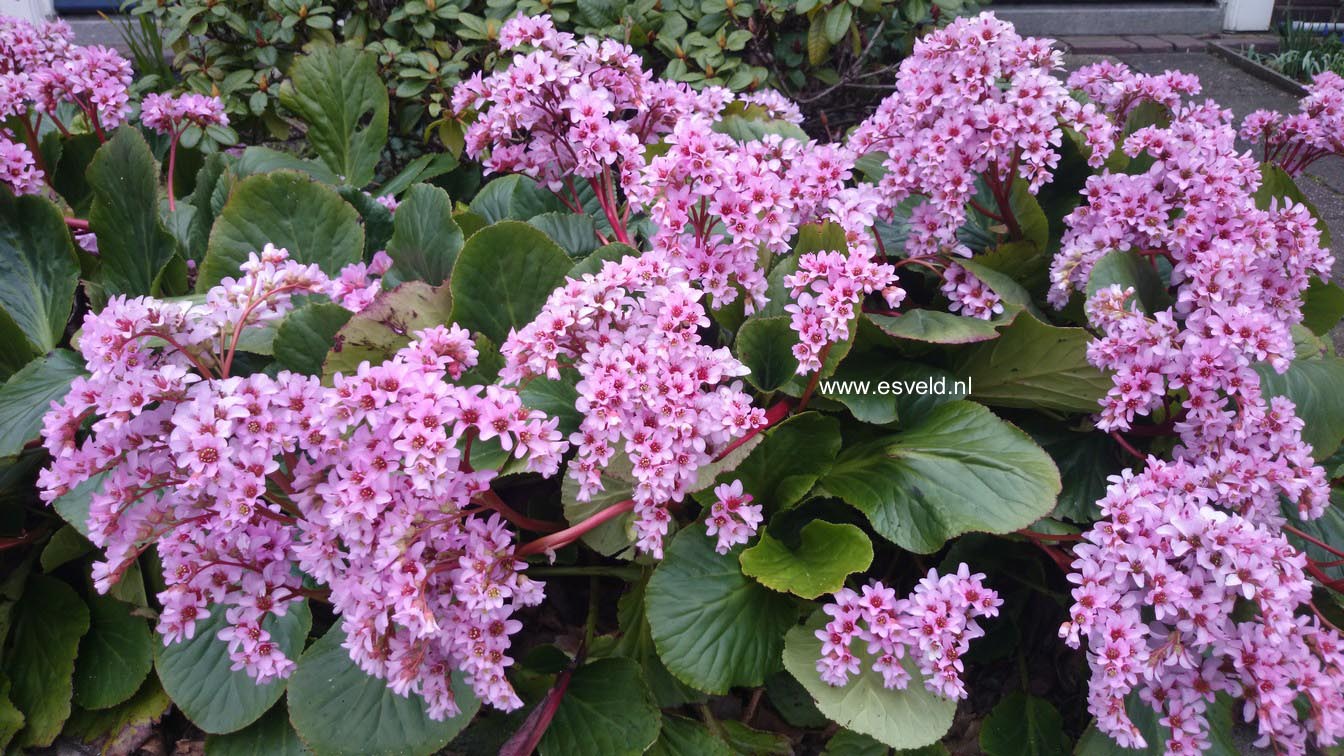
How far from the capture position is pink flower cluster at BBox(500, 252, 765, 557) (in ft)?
4.22

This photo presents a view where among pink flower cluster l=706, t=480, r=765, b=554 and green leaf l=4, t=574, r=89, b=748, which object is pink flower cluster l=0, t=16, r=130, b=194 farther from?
pink flower cluster l=706, t=480, r=765, b=554

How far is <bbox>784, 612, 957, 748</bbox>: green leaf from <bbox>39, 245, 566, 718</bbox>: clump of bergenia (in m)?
0.50

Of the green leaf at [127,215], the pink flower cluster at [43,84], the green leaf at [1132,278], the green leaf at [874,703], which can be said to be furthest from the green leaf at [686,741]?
the pink flower cluster at [43,84]

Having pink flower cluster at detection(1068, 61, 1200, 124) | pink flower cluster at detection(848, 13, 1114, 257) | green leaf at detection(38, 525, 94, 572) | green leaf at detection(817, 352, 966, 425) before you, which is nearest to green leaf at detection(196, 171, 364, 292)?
green leaf at detection(38, 525, 94, 572)

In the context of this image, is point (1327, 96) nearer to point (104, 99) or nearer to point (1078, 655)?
point (1078, 655)

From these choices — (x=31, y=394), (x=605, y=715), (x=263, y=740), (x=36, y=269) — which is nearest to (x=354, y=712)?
(x=263, y=740)

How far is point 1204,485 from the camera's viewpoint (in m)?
1.50

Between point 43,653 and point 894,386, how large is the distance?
185 centimetres

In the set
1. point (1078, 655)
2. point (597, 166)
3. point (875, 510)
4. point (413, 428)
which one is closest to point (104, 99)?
point (597, 166)

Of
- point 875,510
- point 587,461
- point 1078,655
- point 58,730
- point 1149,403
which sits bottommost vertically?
point 1078,655

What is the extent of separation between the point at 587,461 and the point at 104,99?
6.48ft

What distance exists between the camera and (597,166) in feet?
6.02

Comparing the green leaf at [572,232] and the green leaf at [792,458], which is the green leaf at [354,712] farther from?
the green leaf at [572,232]

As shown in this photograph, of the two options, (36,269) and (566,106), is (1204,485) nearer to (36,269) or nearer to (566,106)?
(566,106)
